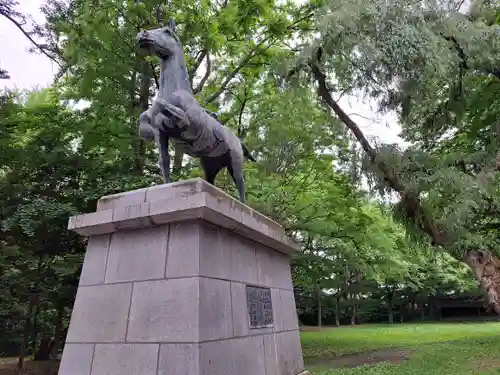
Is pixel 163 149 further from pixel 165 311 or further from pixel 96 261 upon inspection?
pixel 165 311

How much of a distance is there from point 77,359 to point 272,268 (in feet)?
8.37

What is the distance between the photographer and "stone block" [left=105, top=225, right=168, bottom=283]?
13.2 feet

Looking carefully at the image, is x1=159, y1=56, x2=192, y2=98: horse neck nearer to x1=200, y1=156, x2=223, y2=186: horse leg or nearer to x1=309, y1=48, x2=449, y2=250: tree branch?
x1=200, y1=156, x2=223, y2=186: horse leg

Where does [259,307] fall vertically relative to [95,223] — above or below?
below

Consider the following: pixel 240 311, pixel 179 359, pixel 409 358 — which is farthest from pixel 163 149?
pixel 409 358

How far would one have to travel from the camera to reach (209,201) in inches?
151

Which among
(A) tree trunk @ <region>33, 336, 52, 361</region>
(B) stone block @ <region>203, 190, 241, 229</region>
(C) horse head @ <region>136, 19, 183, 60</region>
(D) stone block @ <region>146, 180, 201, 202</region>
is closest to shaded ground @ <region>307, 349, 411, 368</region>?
(A) tree trunk @ <region>33, 336, 52, 361</region>

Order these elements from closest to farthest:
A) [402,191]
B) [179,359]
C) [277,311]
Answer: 1. [179,359]
2. [277,311]
3. [402,191]

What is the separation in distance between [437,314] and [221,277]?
36769 mm

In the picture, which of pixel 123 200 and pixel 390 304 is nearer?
pixel 123 200

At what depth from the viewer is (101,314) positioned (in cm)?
411

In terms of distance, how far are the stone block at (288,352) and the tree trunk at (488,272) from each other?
6.12 meters

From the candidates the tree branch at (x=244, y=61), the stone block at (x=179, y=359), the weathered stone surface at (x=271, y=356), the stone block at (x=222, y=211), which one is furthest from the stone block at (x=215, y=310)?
the tree branch at (x=244, y=61)

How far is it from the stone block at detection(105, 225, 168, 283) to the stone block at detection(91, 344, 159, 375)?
0.63 m
